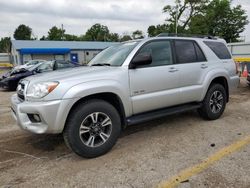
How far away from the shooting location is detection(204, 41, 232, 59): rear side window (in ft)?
17.9

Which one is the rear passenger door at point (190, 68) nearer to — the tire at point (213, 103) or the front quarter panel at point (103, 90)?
the tire at point (213, 103)

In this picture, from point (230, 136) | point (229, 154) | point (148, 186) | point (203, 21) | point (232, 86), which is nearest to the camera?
point (148, 186)

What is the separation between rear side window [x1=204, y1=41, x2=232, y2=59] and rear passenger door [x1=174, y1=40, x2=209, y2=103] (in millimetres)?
409

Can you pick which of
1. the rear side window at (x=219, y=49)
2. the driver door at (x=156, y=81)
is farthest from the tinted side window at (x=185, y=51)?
the rear side window at (x=219, y=49)

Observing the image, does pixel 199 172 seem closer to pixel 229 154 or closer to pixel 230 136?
pixel 229 154

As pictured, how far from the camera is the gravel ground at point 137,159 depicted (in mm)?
3084

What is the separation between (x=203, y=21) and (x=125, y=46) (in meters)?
41.6

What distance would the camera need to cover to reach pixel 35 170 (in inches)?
134

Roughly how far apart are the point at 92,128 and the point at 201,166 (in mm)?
1640

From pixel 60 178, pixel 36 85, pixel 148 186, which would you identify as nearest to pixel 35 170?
pixel 60 178

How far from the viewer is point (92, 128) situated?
12.1 ft

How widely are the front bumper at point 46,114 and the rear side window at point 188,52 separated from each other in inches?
97.0

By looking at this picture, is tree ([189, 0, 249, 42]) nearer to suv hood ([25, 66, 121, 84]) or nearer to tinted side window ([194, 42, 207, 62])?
tinted side window ([194, 42, 207, 62])

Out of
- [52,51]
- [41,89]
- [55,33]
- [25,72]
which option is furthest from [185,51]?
[55,33]
